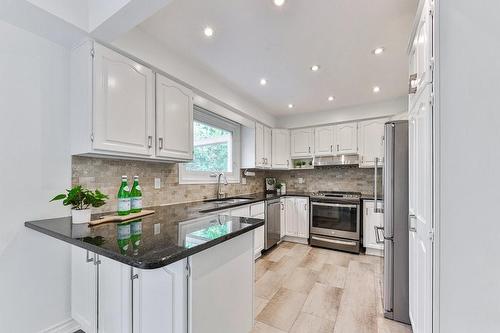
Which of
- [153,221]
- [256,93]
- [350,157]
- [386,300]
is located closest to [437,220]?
[386,300]

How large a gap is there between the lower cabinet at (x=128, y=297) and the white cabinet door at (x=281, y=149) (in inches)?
128

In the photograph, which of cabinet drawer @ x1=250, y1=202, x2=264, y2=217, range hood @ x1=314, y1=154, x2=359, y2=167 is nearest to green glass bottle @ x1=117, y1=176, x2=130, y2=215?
cabinet drawer @ x1=250, y1=202, x2=264, y2=217

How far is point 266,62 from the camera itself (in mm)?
2357

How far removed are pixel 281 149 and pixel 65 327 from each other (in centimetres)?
374

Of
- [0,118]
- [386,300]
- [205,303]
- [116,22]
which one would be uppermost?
[116,22]

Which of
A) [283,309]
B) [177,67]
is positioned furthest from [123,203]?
[283,309]

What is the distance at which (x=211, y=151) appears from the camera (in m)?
3.31

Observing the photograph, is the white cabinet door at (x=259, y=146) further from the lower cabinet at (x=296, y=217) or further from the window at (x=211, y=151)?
the lower cabinet at (x=296, y=217)

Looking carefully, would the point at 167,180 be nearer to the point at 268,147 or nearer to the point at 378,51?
the point at 268,147

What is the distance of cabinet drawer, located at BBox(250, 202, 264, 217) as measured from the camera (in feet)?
10.0

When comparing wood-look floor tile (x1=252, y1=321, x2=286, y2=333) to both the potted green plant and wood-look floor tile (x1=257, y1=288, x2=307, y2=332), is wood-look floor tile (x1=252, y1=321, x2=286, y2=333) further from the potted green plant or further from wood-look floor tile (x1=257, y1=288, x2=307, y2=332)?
the potted green plant

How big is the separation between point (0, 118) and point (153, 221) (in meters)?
1.19

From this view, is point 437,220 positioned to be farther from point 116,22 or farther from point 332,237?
point 332,237

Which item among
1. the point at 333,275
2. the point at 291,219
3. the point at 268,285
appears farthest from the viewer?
the point at 291,219
